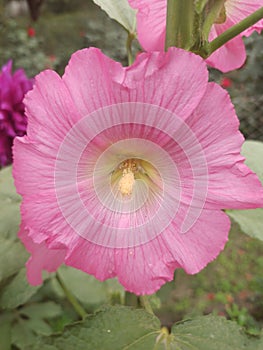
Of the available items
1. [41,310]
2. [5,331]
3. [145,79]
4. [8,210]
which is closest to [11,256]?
[8,210]

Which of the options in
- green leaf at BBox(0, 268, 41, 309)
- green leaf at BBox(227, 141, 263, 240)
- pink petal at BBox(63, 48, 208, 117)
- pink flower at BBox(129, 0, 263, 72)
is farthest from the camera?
green leaf at BBox(0, 268, 41, 309)

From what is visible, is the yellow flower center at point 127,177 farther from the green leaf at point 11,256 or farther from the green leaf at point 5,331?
the green leaf at point 5,331

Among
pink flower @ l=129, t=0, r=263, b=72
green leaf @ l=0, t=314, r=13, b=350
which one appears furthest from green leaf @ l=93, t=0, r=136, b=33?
green leaf @ l=0, t=314, r=13, b=350

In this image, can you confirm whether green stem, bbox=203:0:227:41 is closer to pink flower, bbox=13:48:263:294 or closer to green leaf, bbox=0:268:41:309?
pink flower, bbox=13:48:263:294

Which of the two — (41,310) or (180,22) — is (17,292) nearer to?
(41,310)

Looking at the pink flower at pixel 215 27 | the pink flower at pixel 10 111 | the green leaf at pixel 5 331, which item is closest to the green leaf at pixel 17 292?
the green leaf at pixel 5 331

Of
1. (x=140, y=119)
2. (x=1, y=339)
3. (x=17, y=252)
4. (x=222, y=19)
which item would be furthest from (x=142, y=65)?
(x=1, y=339)
